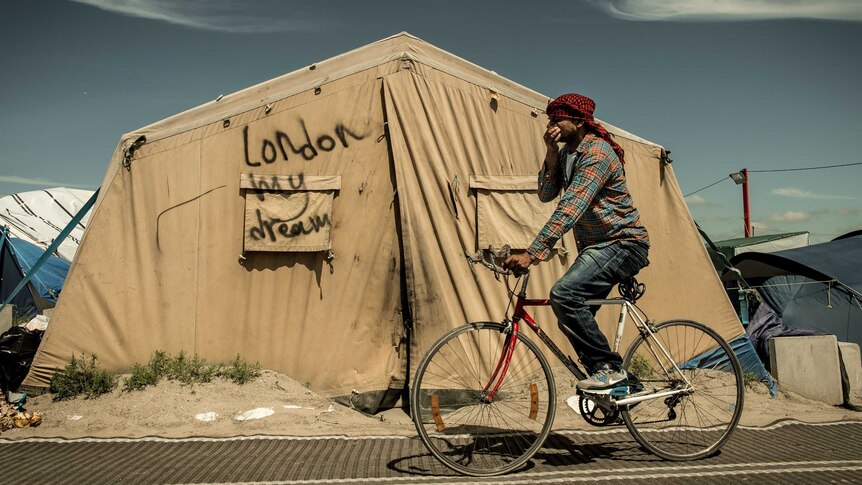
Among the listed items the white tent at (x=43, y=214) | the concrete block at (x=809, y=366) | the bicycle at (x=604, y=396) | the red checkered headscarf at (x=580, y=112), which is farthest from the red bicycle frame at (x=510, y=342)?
the white tent at (x=43, y=214)

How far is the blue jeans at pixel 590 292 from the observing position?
4.12 meters

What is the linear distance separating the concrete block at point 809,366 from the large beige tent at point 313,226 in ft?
9.23

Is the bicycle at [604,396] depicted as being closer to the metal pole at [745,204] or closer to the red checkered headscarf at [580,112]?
the red checkered headscarf at [580,112]

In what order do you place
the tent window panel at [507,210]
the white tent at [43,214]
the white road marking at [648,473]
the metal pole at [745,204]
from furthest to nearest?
the metal pole at [745,204], the white tent at [43,214], the tent window panel at [507,210], the white road marking at [648,473]

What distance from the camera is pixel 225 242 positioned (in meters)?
6.37

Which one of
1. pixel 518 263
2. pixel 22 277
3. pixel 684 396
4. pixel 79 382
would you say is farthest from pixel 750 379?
pixel 22 277

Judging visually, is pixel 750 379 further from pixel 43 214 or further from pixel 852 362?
pixel 43 214

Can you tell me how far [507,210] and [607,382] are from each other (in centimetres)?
271

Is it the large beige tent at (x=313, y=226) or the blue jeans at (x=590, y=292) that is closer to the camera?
the blue jeans at (x=590, y=292)

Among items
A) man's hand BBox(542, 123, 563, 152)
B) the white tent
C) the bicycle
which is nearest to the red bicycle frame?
the bicycle

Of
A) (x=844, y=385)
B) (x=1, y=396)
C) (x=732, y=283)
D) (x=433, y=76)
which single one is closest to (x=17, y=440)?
(x=1, y=396)

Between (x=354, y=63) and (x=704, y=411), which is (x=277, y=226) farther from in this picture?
(x=704, y=411)

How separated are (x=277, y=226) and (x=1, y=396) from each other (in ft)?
7.86

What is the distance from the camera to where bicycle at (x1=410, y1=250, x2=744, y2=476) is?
4.15 meters
